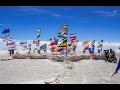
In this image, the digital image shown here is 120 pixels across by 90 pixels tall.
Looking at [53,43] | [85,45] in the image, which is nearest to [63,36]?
[53,43]

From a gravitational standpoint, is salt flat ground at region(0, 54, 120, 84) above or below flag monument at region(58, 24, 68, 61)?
below

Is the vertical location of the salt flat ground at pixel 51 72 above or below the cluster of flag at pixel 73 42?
below

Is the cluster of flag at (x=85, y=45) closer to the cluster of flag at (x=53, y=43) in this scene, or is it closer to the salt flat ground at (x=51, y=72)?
the salt flat ground at (x=51, y=72)

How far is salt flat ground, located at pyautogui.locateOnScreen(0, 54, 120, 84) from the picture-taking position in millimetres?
4152

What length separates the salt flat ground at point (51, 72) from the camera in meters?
4.15

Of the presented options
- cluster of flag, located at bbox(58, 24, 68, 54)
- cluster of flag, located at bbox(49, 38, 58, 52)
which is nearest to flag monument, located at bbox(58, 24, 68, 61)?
cluster of flag, located at bbox(58, 24, 68, 54)

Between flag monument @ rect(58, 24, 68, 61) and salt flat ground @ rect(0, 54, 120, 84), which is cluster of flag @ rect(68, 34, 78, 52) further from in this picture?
salt flat ground @ rect(0, 54, 120, 84)

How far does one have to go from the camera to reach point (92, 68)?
14.8 ft

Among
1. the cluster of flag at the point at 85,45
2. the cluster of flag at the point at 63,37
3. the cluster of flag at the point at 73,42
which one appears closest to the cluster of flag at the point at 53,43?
the cluster of flag at the point at 63,37

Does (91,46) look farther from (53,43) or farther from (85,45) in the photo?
(53,43)

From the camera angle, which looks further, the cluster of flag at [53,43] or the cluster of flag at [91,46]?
the cluster of flag at [53,43]
